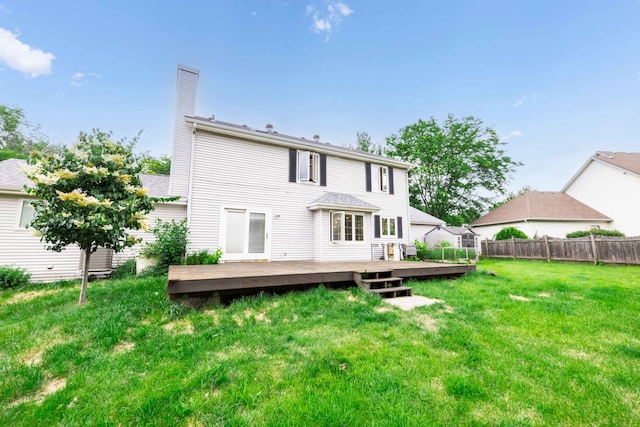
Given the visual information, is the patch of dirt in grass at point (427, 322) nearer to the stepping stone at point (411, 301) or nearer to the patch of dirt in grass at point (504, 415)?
the stepping stone at point (411, 301)

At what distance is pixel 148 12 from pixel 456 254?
18695 mm

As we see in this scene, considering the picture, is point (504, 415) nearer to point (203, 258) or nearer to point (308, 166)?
point (203, 258)

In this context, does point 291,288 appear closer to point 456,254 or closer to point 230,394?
point 230,394

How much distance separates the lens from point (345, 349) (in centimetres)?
297

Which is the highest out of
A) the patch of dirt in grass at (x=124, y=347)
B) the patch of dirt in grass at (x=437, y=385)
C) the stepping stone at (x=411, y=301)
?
the stepping stone at (x=411, y=301)

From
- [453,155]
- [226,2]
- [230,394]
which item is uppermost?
[226,2]

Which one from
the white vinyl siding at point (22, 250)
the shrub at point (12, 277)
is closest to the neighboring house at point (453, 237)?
the white vinyl siding at point (22, 250)

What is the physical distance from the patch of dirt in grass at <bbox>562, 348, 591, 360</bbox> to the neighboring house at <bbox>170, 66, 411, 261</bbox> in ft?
22.7

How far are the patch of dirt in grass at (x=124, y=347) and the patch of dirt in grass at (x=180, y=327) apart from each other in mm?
446

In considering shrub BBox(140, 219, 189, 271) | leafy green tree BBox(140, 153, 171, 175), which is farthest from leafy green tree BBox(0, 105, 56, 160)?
shrub BBox(140, 219, 189, 271)

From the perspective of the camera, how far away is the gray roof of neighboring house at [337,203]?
9.30m

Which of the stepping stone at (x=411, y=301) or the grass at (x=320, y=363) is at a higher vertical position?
the stepping stone at (x=411, y=301)

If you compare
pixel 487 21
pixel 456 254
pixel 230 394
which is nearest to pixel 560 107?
pixel 487 21

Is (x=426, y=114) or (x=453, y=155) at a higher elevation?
(x=426, y=114)
